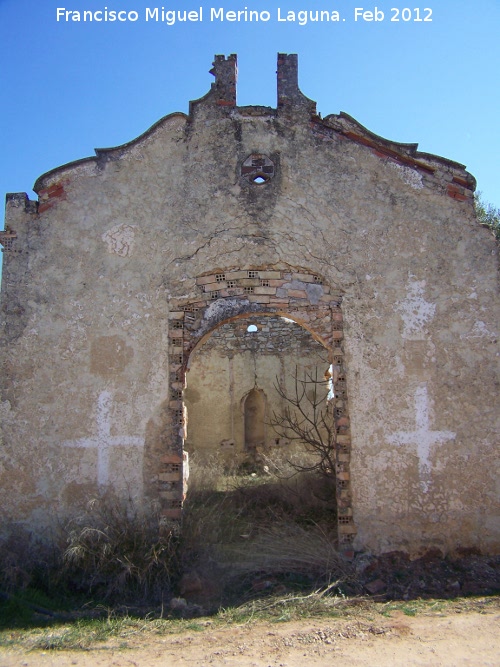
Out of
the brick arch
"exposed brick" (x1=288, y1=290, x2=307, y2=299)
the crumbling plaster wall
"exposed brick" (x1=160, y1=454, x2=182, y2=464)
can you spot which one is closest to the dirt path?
"exposed brick" (x1=160, y1=454, x2=182, y2=464)

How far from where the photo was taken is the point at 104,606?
16.7 feet

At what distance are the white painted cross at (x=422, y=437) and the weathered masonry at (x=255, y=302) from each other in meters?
0.02

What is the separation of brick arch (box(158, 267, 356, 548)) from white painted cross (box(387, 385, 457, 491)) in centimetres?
57

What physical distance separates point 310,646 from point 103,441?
120 inches

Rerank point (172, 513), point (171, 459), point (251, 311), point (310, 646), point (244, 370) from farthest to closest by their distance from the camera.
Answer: point (244, 370) < point (251, 311) < point (171, 459) < point (172, 513) < point (310, 646)

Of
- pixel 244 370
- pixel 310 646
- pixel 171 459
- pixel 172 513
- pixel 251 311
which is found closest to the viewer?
pixel 310 646

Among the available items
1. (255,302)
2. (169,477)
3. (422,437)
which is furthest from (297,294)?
(169,477)

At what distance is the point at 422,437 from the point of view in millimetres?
6203

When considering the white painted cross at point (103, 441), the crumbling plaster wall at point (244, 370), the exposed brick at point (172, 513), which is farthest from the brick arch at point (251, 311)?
the crumbling plaster wall at point (244, 370)

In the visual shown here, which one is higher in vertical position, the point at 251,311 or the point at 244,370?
the point at 251,311

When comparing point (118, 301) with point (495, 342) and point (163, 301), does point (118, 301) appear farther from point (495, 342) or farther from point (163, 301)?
point (495, 342)

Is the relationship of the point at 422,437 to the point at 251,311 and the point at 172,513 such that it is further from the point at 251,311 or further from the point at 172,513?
the point at 172,513

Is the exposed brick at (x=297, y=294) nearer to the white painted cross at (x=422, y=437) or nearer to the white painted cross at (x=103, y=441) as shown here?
the white painted cross at (x=422, y=437)

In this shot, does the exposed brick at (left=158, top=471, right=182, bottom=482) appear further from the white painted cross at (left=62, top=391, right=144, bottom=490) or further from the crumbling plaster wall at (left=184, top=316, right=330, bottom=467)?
the crumbling plaster wall at (left=184, top=316, right=330, bottom=467)
